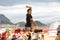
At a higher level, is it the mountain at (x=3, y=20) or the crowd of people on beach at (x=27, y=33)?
the mountain at (x=3, y=20)

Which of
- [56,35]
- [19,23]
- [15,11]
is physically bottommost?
[56,35]

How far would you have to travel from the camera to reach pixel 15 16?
6.63 feet

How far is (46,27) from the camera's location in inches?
78.4

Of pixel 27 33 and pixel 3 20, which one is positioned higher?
pixel 3 20

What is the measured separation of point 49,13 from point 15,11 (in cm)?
42

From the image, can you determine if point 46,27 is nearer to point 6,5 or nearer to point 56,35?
point 56,35

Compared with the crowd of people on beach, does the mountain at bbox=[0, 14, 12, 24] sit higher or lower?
higher

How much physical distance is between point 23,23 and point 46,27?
285 mm

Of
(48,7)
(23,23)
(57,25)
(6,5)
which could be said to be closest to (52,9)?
(48,7)

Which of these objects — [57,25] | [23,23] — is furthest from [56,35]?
[23,23]

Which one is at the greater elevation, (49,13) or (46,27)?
(49,13)

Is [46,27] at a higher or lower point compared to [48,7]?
lower

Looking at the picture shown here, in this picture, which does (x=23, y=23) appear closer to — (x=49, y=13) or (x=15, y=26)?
(x=15, y=26)

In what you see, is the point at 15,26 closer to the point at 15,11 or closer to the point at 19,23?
the point at 19,23
